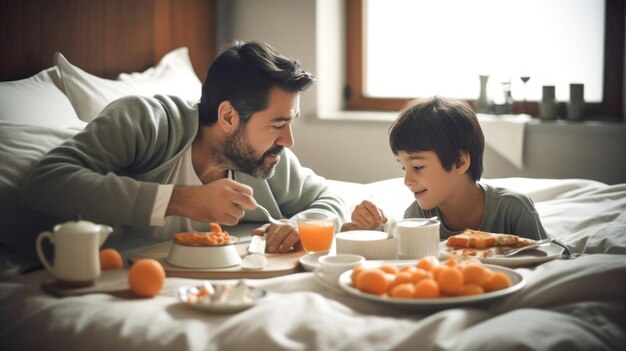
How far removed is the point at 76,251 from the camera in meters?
1.33

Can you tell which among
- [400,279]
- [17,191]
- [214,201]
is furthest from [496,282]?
[17,191]

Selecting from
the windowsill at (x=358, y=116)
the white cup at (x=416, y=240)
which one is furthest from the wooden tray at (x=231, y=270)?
the windowsill at (x=358, y=116)

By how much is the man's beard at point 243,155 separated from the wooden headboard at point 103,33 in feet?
2.95

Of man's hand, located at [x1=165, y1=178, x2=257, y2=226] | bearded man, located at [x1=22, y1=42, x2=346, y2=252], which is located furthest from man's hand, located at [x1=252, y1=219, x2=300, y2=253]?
man's hand, located at [x1=165, y1=178, x2=257, y2=226]

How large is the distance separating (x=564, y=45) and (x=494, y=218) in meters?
1.59

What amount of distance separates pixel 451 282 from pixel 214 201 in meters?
0.58

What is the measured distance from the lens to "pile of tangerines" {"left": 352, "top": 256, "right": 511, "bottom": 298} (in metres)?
1.26

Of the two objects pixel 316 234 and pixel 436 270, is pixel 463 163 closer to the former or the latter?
pixel 316 234

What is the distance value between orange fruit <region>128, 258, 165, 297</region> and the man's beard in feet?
2.67

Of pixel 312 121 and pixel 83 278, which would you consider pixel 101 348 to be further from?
pixel 312 121

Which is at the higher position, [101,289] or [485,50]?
[485,50]

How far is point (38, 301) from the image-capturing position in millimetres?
1326

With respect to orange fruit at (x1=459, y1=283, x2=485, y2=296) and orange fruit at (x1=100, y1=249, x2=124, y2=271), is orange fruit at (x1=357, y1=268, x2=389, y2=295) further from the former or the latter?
orange fruit at (x1=100, y1=249, x2=124, y2=271)

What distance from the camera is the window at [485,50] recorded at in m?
3.22
